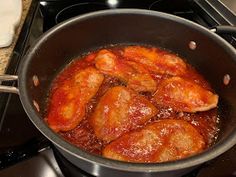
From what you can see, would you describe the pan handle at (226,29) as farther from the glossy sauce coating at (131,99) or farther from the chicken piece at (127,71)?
the chicken piece at (127,71)

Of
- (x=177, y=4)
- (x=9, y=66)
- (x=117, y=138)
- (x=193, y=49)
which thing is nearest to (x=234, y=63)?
(x=193, y=49)

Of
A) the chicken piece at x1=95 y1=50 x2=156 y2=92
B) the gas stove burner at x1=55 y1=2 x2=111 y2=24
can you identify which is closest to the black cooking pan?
the chicken piece at x1=95 y1=50 x2=156 y2=92

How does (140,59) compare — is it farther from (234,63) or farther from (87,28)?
(234,63)

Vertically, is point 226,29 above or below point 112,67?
above

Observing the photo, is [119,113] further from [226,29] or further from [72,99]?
[226,29]

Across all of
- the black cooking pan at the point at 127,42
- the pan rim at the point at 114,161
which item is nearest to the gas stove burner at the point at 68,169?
the black cooking pan at the point at 127,42

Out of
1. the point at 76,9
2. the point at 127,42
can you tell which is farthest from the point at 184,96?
the point at 76,9

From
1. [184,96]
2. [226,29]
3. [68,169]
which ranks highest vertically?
[226,29]
